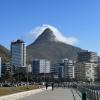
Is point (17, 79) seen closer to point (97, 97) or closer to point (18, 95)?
point (18, 95)

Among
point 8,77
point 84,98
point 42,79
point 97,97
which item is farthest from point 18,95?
point 42,79

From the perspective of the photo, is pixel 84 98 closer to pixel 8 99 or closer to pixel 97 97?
pixel 97 97

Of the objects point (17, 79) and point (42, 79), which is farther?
point (42, 79)

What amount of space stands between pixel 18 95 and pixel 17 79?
13362 centimetres

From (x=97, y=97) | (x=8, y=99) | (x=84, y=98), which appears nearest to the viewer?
(x=84, y=98)

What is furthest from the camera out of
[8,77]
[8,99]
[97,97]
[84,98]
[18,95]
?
[8,77]

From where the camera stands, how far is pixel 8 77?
177 m

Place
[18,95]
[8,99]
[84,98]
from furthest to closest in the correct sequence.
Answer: [18,95], [8,99], [84,98]

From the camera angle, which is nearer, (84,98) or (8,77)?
(84,98)

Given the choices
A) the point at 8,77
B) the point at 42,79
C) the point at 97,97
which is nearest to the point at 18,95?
the point at 97,97

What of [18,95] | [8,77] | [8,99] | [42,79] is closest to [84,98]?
[8,99]

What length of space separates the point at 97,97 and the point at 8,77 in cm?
15603

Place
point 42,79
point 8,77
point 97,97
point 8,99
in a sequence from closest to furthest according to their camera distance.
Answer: point 97,97
point 8,99
point 8,77
point 42,79

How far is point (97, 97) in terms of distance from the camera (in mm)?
22203
